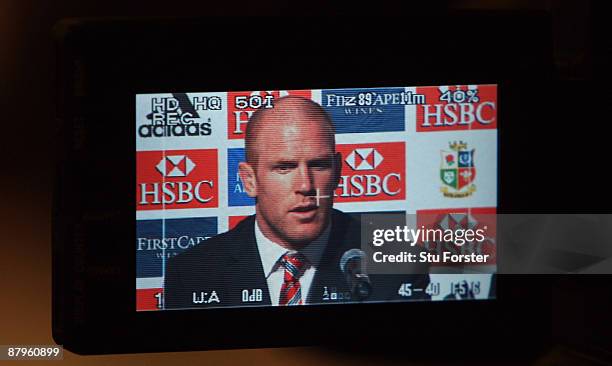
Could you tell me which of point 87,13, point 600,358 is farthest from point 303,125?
point 600,358

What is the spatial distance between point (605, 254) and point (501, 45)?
0.64ft

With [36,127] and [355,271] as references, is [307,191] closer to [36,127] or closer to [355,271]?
[355,271]

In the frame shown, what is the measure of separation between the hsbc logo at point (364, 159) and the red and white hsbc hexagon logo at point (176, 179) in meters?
0.10

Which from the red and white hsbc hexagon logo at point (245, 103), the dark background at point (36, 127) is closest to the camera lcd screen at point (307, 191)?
the red and white hsbc hexagon logo at point (245, 103)

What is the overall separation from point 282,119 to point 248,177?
0.05 metres

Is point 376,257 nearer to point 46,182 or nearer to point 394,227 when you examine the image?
point 394,227

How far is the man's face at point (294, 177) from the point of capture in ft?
2.12

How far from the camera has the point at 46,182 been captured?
0.71 m

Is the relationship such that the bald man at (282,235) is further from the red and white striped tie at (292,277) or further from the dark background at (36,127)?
the dark background at (36,127)

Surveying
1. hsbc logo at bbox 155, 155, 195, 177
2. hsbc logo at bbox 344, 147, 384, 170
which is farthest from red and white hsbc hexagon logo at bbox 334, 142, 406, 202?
hsbc logo at bbox 155, 155, 195, 177

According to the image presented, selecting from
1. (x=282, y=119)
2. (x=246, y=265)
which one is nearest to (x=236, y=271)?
(x=246, y=265)

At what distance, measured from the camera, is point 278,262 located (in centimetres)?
65

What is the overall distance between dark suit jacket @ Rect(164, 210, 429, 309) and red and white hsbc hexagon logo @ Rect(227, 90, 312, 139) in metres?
0.07

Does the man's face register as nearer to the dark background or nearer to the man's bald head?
the man's bald head
